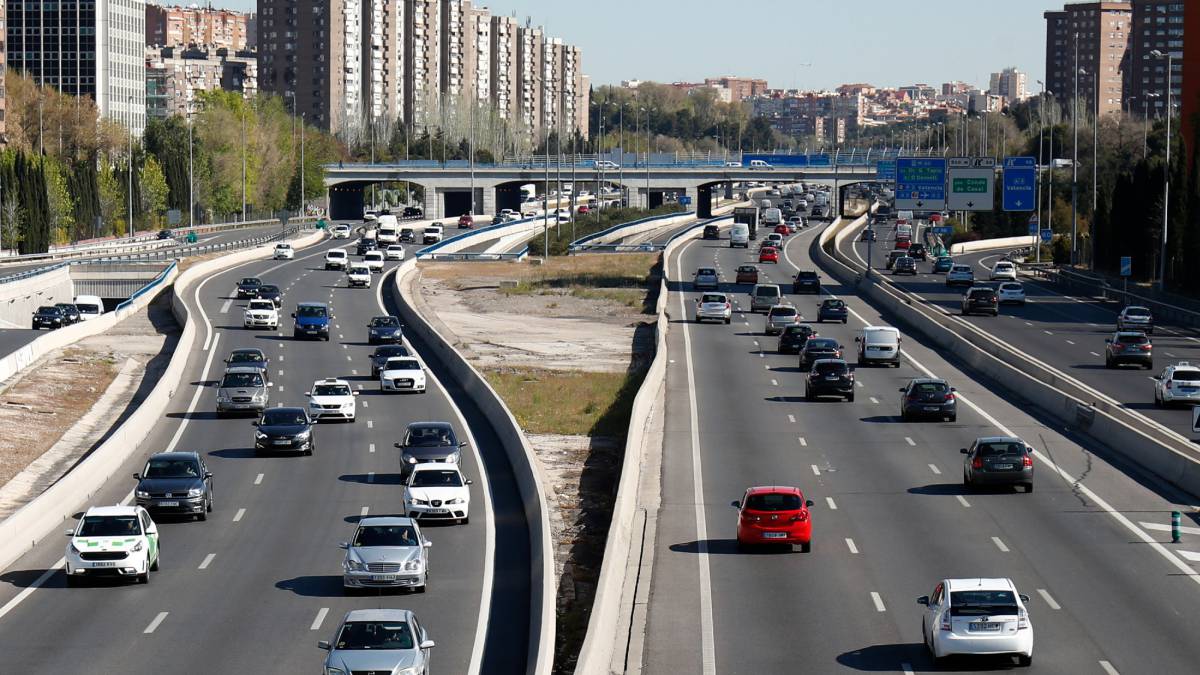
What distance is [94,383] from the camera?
2579 inches

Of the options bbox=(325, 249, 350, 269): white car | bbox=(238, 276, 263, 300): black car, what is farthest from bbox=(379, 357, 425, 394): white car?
bbox=(325, 249, 350, 269): white car

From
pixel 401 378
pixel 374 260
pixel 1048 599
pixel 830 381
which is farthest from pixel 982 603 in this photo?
pixel 374 260

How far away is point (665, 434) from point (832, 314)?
113ft

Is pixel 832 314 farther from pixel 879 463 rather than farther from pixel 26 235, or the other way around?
pixel 26 235

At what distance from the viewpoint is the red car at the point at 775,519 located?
31.8m

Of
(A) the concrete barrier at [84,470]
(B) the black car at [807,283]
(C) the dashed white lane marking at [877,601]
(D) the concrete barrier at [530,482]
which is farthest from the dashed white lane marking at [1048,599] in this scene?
(B) the black car at [807,283]

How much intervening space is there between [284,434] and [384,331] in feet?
92.4

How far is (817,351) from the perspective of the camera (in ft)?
210

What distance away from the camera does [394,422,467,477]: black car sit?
4100cm

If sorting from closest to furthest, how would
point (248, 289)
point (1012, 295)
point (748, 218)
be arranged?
1. point (1012, 295)
2. point (248, 289)
3. point (748, 218)

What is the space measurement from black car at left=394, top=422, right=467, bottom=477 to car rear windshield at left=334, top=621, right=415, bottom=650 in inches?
730

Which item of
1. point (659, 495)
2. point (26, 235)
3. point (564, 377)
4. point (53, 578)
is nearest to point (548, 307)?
point (564, 377)

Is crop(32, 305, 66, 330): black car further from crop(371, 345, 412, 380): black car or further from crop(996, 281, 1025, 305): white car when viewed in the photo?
crop(996, 281, 1025, 305): white car

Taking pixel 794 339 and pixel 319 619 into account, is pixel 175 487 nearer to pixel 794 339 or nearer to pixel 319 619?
pixel 319 619
